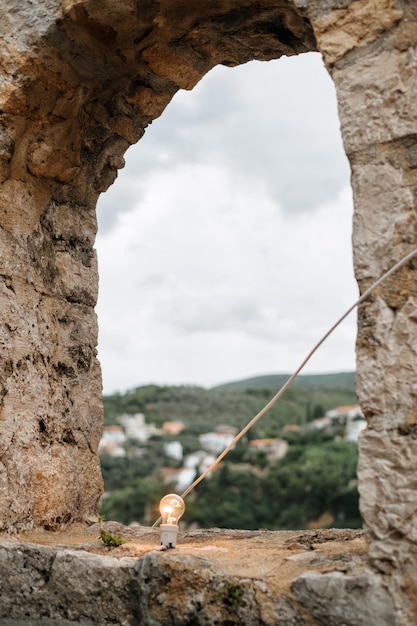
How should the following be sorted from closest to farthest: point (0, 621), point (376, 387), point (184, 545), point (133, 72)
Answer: point (376, 387) → point (0, 621) → point (184, 545) → point (133, 72)

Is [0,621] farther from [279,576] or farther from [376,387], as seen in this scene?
[376,387]

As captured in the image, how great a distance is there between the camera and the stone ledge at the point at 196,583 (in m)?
1.87

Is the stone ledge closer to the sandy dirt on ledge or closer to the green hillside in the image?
the sandy dirt on ledge

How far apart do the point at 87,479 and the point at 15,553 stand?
2.49 feet

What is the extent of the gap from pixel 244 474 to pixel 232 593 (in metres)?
21.1

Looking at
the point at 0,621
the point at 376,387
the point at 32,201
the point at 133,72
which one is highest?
the point at 133,72

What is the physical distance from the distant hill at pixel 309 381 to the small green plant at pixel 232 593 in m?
34.9

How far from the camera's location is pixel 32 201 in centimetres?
295

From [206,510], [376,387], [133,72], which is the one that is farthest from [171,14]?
[206,510]

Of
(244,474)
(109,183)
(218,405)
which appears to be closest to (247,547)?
(109,183)

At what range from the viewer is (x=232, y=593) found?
1999mm

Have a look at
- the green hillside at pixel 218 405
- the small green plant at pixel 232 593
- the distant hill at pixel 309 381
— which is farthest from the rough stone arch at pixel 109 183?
the distant hill at pixel 309 381

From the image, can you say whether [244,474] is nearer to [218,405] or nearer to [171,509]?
[218,405]

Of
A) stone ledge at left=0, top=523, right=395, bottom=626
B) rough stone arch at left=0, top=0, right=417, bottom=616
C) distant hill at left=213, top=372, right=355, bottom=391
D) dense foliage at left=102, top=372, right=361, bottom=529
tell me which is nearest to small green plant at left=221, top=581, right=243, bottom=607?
stone ledge at left=0, top=523, right=395, bottom=626
